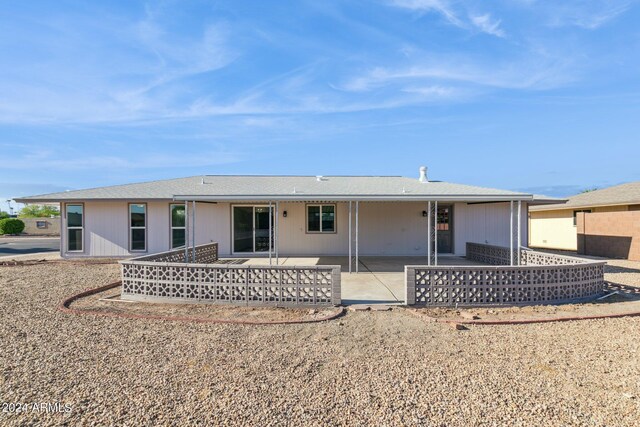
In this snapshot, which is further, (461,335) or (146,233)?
(146,233)

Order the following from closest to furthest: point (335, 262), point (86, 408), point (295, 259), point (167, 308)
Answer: point (86, 408), point (167, 308), point (335, 262), point (295, 259)

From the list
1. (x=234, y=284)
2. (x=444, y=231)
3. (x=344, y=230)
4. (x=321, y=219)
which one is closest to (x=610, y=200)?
(x=444, y=231)

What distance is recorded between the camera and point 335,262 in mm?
11617

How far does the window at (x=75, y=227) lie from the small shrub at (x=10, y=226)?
915 inches

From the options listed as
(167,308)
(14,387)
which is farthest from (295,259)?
(14,387)

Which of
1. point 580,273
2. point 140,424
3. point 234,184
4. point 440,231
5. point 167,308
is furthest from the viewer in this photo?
point 234,184

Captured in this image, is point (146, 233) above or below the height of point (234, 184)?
below

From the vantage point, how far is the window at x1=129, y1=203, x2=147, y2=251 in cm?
1303

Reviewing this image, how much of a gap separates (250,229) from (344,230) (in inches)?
145

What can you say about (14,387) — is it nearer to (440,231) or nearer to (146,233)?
(146,233)

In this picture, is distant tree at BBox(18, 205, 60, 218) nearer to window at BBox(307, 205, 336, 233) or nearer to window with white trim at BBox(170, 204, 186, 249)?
window with white trim at BBox(170, 204, 186, 249)

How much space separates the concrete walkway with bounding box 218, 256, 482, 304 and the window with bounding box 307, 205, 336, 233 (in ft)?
4.11

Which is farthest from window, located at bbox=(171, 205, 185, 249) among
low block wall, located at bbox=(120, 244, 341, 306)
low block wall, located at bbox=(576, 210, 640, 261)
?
low block wall, located at bbox=(576, 210, 640, 261)

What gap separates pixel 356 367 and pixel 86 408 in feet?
8.35
